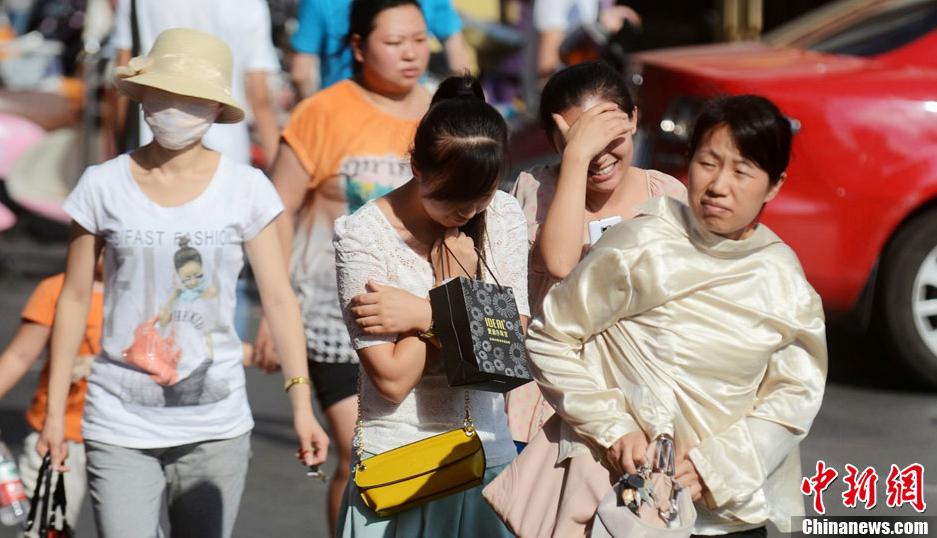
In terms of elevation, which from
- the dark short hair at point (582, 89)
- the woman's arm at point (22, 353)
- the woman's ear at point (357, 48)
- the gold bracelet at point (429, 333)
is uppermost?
the dark short hair at point (582, 89)

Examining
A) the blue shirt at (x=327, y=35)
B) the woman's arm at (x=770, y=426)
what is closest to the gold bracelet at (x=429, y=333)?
the woman's arm at (x=770, y=426)

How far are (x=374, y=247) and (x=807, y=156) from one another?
431 centimetres

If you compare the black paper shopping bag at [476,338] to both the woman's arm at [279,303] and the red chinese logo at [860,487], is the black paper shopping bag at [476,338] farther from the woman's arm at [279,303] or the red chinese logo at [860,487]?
the red chinese logo at [860,487]

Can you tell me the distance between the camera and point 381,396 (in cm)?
367

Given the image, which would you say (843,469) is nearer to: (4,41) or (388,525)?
(388,525)

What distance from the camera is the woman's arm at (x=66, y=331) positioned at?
4.14m

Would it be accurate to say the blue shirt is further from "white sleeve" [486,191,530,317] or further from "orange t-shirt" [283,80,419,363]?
"white sleeve" [486,191,530,317]

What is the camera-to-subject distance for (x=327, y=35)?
6203mm

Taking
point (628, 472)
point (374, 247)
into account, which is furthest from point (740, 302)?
point (374, 247)

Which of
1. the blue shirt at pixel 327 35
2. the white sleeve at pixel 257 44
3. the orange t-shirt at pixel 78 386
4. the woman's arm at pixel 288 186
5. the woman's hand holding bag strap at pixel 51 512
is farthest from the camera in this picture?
the white sleeve at pixel 257 44

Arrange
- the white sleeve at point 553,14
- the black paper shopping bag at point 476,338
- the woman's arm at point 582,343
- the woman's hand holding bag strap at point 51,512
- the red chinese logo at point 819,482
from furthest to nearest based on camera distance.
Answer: the white sleeve at point 553,14 < the red chinese logo at point 819,482 < the woman's hand holding bag strap at point 51,512 < the black paper shopping bag at point 476,338 < the woman's arm at point 582,343

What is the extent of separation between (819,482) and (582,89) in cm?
264

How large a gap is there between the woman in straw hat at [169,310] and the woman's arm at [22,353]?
1.28 ft

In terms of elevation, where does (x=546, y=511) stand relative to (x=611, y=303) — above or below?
below
